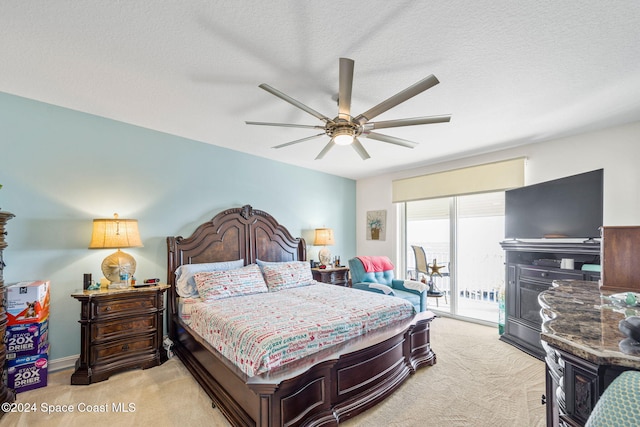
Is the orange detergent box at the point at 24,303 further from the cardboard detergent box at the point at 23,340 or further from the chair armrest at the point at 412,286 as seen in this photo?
the chair armrest at the point at 412,286

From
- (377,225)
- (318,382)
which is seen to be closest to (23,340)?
(318,382)

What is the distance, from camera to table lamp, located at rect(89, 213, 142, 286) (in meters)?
2.71

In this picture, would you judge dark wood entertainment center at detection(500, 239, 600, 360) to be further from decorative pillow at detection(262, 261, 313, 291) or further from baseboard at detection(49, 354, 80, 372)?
baseboard at detection(49, 354, 80, 372)

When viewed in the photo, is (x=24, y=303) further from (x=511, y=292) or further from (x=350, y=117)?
(x=511, y=292)

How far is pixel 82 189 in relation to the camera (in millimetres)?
2883

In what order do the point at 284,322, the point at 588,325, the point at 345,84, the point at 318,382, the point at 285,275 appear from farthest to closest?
1. the point at 285,275
2. the point at 284,322
3. the point at 318,382
4. the point at 345,84
5. the point at 588,325

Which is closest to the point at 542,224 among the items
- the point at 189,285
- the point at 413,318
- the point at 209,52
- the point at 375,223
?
the point at 413,318

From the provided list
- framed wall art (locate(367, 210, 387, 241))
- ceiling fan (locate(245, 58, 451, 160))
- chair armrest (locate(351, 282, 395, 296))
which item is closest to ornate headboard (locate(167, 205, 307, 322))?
chair armrest (locate(351, 282, 395, 296))

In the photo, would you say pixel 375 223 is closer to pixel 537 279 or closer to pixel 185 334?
pixel 537 279

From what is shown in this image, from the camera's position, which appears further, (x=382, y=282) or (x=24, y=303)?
(x=382, y=282)

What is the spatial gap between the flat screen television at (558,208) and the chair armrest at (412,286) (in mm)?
1316

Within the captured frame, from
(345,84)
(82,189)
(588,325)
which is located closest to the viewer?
(588,325)

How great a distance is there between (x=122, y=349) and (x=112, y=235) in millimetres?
1123

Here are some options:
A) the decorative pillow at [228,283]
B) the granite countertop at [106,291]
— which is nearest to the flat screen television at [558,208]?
the decorative pillow at [228,283]
